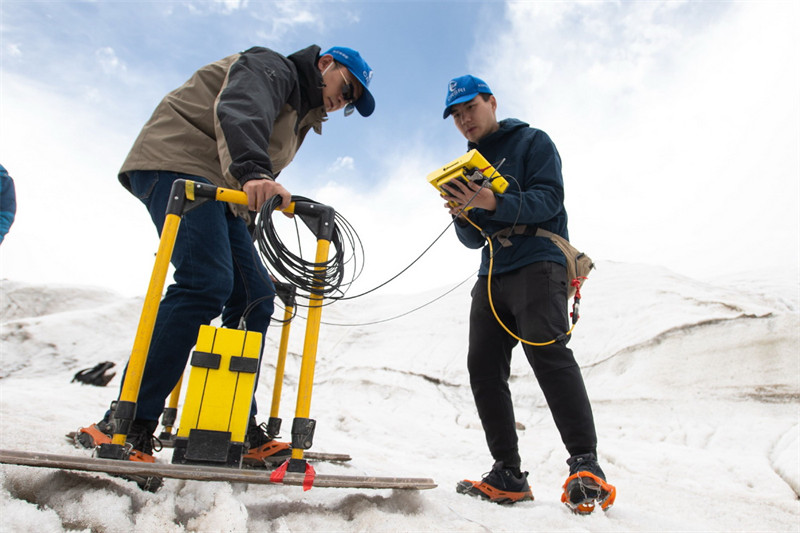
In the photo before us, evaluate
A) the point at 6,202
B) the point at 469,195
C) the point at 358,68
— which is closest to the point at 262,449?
the point at 469,195

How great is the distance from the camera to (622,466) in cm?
357

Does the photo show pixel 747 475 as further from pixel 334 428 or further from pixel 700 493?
pixel 334 428

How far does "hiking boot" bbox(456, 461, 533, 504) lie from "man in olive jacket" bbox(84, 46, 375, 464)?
954 millimetres

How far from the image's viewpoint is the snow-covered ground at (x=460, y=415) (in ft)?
5.10

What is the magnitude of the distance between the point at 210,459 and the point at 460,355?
619 cm

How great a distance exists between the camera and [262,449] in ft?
8.02

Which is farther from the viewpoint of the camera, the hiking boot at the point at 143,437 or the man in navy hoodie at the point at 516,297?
the man in navy hoodie at the point at 516,297

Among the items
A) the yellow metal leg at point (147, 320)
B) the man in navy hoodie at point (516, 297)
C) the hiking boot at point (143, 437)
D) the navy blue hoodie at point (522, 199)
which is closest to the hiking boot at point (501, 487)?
A: the man in navy hoodie at point (516, 297)

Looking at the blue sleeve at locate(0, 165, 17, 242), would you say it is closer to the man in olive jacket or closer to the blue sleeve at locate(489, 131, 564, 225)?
the man in olive jacket

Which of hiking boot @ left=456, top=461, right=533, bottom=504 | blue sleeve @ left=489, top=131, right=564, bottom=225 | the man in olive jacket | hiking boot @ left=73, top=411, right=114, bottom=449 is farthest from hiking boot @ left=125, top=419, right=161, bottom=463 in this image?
blue sleeve @ left=489, top=131, right=564, bottom=225

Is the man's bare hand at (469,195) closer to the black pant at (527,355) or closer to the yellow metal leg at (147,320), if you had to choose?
the black pant at (527,355)

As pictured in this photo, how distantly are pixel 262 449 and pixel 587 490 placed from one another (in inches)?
60.5

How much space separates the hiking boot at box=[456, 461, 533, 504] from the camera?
7.63 ft

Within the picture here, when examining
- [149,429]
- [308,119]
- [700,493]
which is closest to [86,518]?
[149,429]
